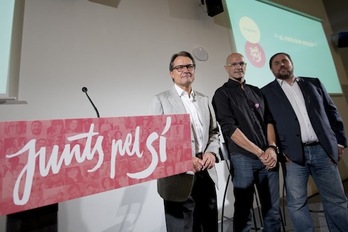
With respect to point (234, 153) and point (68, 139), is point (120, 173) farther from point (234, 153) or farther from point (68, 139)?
point (234, 153)

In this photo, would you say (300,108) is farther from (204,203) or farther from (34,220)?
(34,220)

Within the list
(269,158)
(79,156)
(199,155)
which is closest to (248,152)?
(269,158)

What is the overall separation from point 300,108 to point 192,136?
2.79ft

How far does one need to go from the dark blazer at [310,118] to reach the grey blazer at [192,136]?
51cm

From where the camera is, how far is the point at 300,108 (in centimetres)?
142

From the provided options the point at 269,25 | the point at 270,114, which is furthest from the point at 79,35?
the point at 269,25

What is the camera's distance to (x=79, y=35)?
→ 169cm

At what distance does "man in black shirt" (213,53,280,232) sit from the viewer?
4.14ft

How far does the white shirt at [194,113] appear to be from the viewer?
1.11m

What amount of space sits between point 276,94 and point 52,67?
5.30 feet

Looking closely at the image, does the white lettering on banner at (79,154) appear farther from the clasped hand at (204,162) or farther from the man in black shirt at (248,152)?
the man in black shirt at (248,152)

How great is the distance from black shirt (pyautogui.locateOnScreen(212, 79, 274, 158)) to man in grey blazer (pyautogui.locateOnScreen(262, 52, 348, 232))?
12 centimetres

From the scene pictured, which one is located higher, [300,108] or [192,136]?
[300,108]

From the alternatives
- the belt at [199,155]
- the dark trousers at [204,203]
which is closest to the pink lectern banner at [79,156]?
the belt at [199,155]
